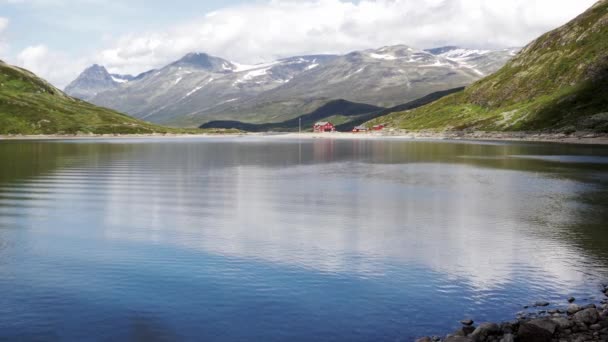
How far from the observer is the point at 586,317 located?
25891mm

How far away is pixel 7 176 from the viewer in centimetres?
9112

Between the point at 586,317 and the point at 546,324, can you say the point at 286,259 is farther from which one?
the point at 586,317

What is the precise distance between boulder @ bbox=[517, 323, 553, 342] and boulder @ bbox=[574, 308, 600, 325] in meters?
2.72

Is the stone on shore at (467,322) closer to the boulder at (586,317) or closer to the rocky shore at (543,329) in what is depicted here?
the rocky shore at (543,329)

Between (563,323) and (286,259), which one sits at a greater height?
(286,259)

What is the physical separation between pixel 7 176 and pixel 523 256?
8183 cm

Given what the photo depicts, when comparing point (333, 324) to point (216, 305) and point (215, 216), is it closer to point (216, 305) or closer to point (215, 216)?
point (216, 305)

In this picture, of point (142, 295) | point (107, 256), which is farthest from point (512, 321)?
point (107, 256)

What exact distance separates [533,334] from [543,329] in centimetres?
58

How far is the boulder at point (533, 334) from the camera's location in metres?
23.7

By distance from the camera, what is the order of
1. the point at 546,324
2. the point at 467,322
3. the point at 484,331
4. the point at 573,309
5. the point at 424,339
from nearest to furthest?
1. the point at 424,339
2. the point at 484,331
3. the point at 546,324
4. the point at 467,322
5. the point at 573,309

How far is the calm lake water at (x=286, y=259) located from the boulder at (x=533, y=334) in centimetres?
346

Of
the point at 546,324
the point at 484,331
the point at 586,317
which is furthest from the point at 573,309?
the point at 484,331

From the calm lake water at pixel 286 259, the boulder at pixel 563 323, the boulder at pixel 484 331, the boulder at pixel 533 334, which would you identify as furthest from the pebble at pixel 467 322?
the boulder at pixel 563 323
